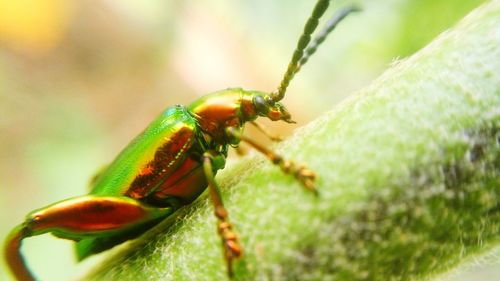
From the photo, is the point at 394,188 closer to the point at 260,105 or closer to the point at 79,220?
the point at 260,105

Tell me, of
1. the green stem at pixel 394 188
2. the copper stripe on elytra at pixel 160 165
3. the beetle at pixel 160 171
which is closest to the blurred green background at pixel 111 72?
the beetle at pixel 160 171

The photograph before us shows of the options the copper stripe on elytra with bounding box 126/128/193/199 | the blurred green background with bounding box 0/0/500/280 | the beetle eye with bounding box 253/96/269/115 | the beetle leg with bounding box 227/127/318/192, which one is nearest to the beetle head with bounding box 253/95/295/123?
the beetle eye with bounding box 253/96/269/115

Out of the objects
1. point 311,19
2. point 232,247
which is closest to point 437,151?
point 232,247

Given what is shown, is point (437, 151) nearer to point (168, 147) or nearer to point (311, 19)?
point (311, 19)

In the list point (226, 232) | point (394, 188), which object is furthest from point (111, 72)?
point (394, 188)

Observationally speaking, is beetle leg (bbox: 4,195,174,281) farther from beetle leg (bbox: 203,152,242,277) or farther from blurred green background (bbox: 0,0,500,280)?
blurred green background (bbox: 0,0,500,280)

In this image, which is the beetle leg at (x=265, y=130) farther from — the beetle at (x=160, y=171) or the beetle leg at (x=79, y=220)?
the beetle leg at (x=79, y=220)
